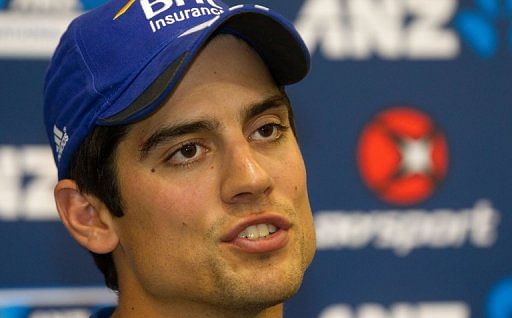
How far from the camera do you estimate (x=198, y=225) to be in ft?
3.74

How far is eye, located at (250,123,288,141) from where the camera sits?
47.7 inches

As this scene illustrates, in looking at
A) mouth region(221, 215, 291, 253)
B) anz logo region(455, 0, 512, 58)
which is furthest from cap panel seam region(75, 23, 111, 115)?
anz logo region(455, 0, 512, 58)

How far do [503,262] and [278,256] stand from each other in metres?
0.83

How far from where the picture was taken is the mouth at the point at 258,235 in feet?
3.67

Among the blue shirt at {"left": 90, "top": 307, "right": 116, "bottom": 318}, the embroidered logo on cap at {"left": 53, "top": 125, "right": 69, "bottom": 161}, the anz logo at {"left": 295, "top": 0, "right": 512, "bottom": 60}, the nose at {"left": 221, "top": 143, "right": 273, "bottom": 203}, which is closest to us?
the nose at {"left": 221, "top": 143, "right": 273, "bottom": 203}

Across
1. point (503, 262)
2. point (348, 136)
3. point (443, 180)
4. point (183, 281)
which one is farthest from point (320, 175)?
point (183, 281)

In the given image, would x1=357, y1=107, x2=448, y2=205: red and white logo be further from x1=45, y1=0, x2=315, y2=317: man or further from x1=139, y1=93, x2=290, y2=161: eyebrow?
x1=139, y1=93, x2=290, y2=161: eyebrow

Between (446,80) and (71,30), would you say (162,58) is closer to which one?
(71,30)

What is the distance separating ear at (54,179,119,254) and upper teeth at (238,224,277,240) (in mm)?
203

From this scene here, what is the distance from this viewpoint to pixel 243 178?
1.12 metres

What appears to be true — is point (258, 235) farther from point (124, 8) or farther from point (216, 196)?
point (124, 8)

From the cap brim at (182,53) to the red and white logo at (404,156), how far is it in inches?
23.5

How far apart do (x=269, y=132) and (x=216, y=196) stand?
5.4 inches

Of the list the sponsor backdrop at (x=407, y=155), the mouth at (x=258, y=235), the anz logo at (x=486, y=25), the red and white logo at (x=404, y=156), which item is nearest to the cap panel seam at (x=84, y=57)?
the mouth at (x=258, y=235)
